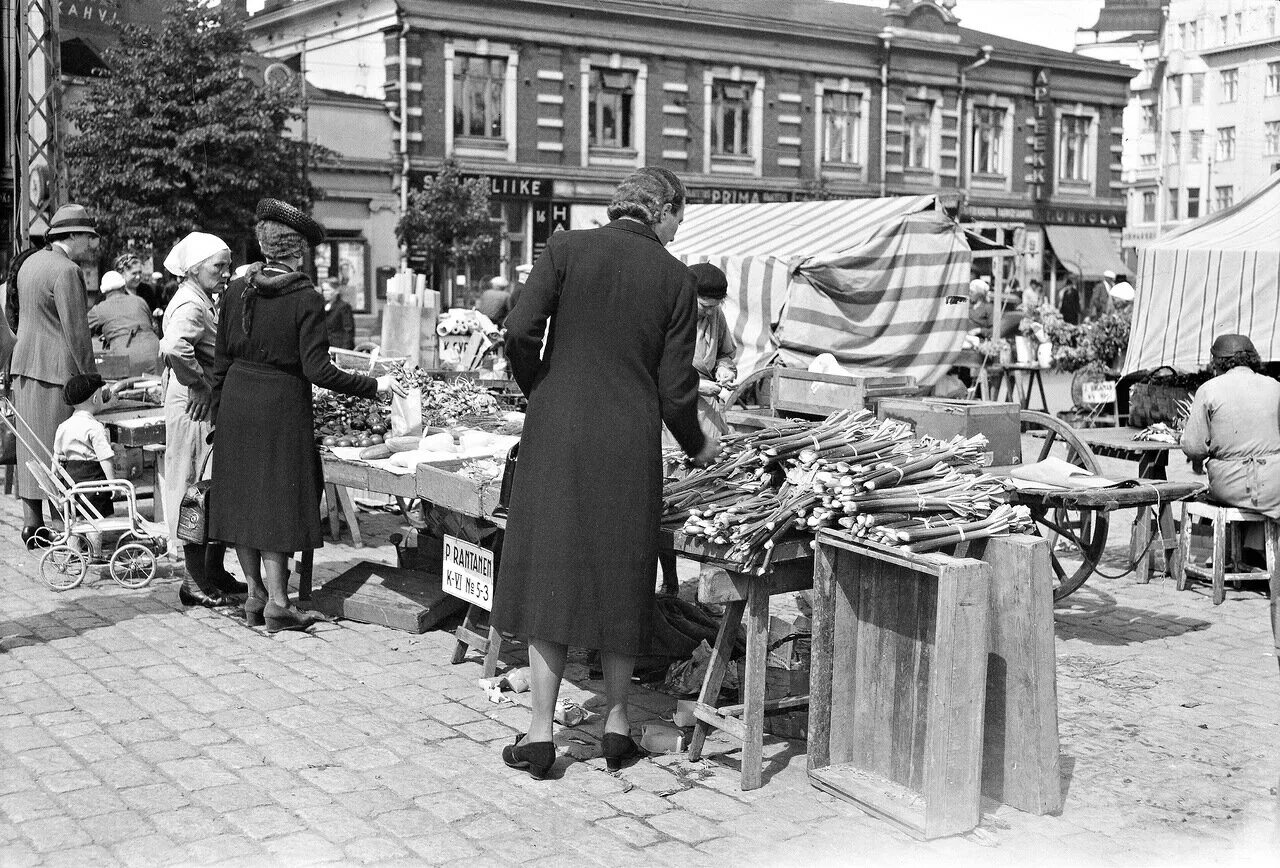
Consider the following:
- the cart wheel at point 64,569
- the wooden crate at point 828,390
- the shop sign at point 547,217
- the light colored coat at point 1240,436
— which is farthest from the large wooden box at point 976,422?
the shop sign at point 547,217

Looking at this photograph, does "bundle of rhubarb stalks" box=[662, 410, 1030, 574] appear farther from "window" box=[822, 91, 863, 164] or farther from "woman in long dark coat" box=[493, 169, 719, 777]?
"window" box=[822, 91, 863, 164]

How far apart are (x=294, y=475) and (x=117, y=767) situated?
2.09 metres

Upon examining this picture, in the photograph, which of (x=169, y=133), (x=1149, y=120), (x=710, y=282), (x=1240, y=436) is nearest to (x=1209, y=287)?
(x=1240, y=436)

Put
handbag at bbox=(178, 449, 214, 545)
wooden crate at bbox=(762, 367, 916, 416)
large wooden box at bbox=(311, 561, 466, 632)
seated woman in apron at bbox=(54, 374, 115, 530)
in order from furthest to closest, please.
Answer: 1. wooden crate at bbox=(762, 367, 916, 416)
2. seated woman in apron at bbox=(54, 374, 115, 530)
3. handbag at bbox=(178, 449, 214, 545)
4. large wooden box at bbox=(311, 561, 466, 632)

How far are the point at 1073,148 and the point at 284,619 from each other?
45031 millimetres

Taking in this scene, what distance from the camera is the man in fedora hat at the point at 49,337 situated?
8.44 metres

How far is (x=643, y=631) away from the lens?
15.6 ft

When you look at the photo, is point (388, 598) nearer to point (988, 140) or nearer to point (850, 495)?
point (850, 495)

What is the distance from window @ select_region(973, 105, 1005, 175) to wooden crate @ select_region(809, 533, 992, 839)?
4268cm

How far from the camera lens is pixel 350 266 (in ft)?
113

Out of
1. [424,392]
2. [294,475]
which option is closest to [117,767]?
[294,475]

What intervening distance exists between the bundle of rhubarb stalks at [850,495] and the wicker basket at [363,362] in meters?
4.05

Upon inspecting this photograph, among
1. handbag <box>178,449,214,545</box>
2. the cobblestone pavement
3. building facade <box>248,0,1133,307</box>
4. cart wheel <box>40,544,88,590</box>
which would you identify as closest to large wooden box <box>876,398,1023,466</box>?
the cobblestone pavement

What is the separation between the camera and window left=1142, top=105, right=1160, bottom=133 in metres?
79.6
